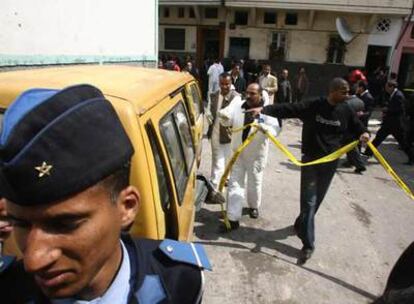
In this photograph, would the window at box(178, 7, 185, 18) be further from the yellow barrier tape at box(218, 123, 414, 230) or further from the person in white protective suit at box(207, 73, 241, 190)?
the yellow barrier tape at box(218, 123, 414, 230)

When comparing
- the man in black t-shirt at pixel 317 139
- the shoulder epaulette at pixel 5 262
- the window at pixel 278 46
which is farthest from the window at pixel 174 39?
the shoulder epaulette at pixel 5 262

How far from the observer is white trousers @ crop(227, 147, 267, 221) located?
4.55 m

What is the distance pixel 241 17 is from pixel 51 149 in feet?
60.1

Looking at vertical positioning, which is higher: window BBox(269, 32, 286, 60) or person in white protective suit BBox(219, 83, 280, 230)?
window BBox(269, 32, 286, 60)

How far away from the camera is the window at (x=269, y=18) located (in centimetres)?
1785

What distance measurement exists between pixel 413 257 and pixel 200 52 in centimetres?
1833

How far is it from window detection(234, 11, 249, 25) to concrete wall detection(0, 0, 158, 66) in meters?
10.7

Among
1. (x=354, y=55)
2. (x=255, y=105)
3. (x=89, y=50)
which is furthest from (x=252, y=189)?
(x=354, y=55)

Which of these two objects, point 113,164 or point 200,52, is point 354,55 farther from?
point 113,164

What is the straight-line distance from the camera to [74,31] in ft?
17.1

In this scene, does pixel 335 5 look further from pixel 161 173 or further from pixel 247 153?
pixel 161 173

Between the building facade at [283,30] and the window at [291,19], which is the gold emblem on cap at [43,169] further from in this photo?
the window at [291,19]

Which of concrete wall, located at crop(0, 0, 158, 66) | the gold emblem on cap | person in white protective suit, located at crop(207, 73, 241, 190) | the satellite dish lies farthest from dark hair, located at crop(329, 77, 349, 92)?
the satellite dish

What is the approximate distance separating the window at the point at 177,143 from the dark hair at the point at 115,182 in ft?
3.72
